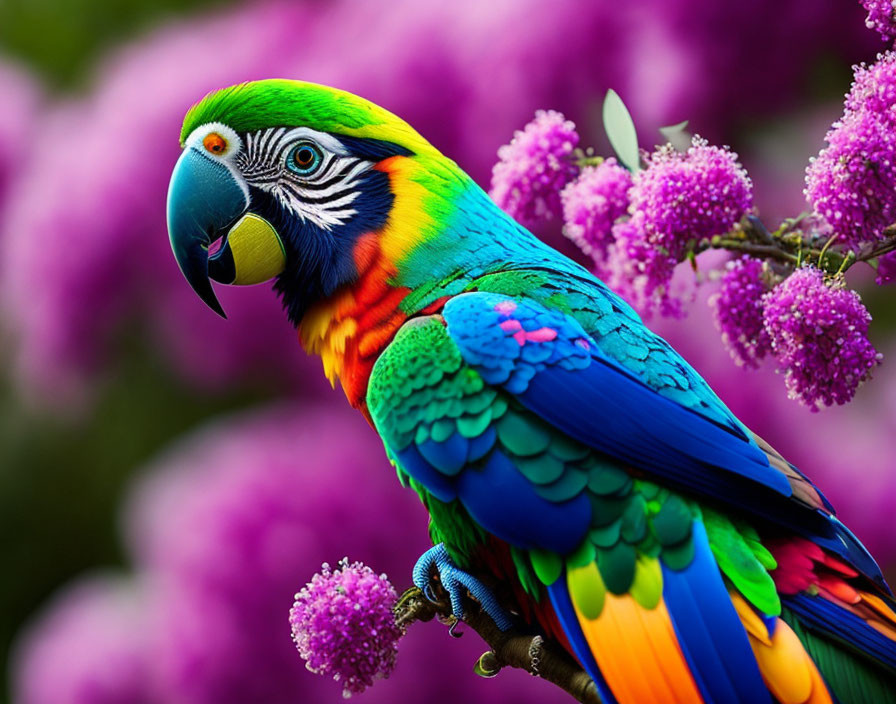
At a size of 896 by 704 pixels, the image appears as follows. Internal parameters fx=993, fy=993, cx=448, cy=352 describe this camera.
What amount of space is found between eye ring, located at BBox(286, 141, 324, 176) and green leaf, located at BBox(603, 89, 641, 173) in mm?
178

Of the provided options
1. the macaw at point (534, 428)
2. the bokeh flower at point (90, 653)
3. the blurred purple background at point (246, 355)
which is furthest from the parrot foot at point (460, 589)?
the bokeh flower at point (90, 653)

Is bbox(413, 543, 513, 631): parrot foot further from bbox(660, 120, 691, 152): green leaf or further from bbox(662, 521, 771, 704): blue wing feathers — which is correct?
bbox(660, 120, 691, 152): green leaf

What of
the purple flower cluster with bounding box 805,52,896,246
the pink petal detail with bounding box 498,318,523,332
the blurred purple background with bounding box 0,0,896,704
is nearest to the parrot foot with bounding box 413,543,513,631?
the pink petal detail with bounding box 498,318,523,332

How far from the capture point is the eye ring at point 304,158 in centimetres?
55

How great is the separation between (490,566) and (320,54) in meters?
0.85

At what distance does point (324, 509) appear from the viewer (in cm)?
105

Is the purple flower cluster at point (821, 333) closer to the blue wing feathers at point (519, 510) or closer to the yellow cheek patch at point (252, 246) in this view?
the blue wing feathers at point (519, 510)

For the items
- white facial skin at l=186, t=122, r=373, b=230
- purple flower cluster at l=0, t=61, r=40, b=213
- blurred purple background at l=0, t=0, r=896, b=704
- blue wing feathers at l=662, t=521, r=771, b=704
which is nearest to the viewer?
blue wing feathers at l=662, t=521, r=771, b=704

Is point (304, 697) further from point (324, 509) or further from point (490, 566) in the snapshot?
point (490, 566)

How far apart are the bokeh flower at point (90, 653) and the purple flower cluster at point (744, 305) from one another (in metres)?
0.86

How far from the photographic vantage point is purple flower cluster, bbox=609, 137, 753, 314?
52cm

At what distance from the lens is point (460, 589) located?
512 mm

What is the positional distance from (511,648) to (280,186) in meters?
0.28

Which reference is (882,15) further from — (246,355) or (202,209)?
(246,355)
